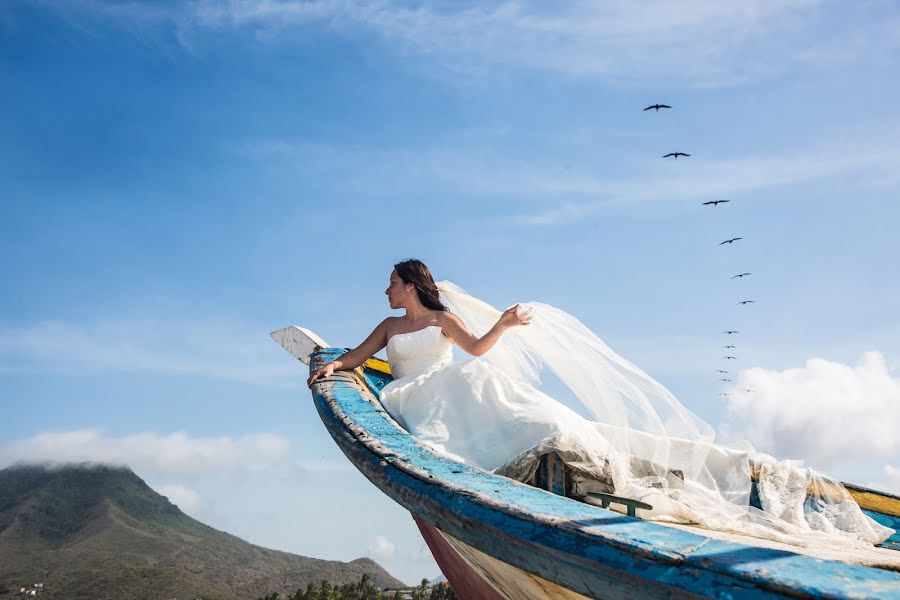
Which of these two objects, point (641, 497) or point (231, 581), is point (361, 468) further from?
point (231, 581)

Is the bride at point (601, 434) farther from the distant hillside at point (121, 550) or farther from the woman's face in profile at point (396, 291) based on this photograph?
the distant hillside at point (121, 550)

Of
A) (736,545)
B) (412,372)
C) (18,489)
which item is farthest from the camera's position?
(18,489)

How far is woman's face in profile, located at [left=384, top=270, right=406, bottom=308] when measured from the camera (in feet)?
16.9

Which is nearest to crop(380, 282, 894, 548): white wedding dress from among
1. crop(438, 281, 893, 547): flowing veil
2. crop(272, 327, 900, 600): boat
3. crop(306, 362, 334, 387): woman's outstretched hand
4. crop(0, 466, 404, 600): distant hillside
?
crop(438, 281, 893, 547): flowing veil

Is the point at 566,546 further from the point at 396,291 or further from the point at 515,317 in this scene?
the point at 396,291

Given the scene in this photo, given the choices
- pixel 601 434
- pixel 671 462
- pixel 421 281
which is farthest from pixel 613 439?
pixel 421 281

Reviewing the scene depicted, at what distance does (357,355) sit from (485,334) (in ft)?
3.10

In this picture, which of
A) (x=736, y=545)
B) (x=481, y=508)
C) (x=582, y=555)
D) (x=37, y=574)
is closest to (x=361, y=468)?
(x=481, y=508)

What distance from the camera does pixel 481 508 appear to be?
2273 mm

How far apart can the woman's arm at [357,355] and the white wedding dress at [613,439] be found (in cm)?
45

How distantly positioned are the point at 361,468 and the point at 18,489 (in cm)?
8809

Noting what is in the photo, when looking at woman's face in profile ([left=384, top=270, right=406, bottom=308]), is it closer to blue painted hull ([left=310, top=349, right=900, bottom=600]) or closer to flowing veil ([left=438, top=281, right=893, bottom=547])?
flowing veil ([left=438, top=281, right=893, bottom=547])

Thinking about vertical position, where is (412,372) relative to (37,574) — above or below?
above

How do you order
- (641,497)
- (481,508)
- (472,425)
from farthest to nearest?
(472,425)
(641,497)
(481,508)
